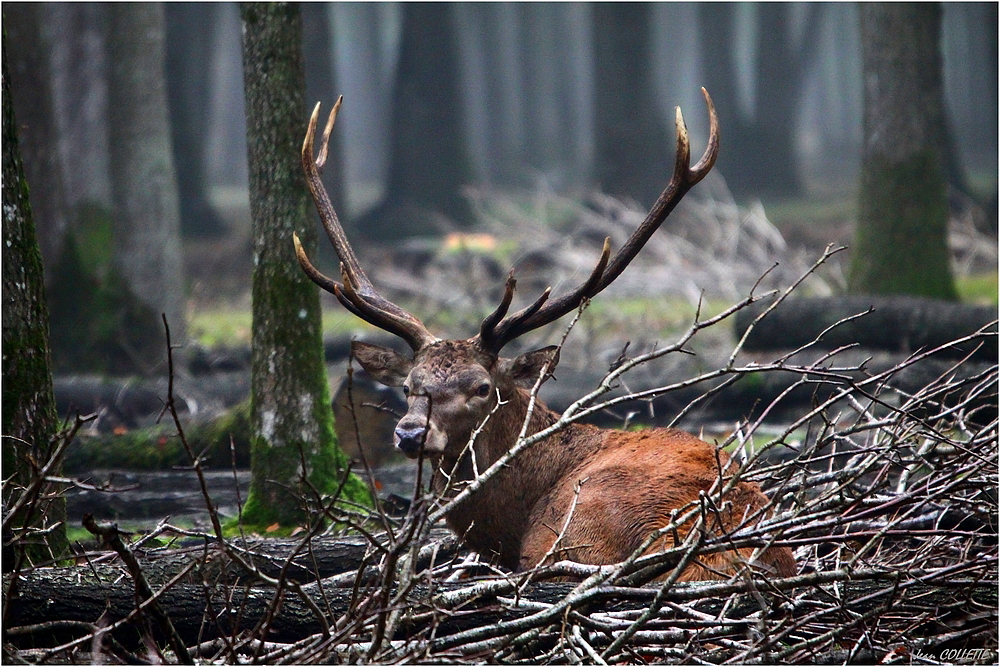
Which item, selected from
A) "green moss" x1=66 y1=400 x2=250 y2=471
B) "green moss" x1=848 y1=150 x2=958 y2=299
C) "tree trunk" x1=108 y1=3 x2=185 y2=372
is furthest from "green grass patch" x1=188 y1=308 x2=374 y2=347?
"green moss" x1=848 y1=150 x2=958 y2=299

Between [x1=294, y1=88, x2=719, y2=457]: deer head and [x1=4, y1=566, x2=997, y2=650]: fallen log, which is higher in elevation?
[x1=294, y1=88, x2=719, y2=457]: deer head

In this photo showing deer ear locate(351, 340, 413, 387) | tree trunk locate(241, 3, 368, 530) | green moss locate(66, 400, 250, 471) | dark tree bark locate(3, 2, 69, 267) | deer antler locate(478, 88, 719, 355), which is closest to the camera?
deer antler locate(478, 88, 719, 355)

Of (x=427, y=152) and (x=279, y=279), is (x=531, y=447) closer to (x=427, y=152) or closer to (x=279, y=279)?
(x=279, y=279)

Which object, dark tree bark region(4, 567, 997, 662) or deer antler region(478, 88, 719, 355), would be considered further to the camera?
deer antler region(478, 88, 719, 355)

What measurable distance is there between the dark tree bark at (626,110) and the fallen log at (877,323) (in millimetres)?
12187

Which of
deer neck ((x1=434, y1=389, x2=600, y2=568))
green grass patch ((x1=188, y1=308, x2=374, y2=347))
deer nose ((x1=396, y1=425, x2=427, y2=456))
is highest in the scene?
deer nose ((x1=396, y1=425, x2=427, y2=456))

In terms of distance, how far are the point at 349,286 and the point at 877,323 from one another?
524 centimetres

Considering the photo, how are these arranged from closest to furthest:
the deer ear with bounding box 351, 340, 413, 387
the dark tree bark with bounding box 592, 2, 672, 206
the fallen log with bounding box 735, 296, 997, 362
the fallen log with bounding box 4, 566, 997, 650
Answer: the fallen log with bounding box 4, 566, 997, 650
the deer ear with bounding box 351, 340, 413, 387
the fallen log with bounding box 735, 296, 997, 362
the dark tree bark with bounding box 592, 2, 672, 206

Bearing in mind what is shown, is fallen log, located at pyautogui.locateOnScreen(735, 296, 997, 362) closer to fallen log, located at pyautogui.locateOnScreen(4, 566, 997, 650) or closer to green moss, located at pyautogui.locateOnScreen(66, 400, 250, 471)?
green moss, located at pyautogui.locateOnScreen(66, 400, 250, 471)

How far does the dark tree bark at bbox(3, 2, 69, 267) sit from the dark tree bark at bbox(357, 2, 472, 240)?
11.6m

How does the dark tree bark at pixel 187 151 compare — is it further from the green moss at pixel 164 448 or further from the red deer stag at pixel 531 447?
the red deer stag at pixel 531 447

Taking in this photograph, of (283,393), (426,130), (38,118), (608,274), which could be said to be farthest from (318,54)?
(608,274)

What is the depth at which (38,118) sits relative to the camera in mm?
10398

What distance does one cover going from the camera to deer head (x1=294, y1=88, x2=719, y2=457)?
4781mm
